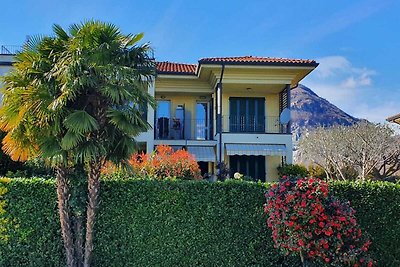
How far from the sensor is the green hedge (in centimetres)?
1302

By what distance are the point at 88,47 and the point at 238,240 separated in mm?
7595

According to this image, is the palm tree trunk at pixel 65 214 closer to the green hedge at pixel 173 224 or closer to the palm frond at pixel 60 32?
the green hedge at pixel 173 224

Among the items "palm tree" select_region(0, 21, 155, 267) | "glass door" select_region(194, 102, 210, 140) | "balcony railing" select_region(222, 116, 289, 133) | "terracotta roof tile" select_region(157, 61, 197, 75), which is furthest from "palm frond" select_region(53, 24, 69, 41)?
"glass door" select_region(194, 102, 210, 140)

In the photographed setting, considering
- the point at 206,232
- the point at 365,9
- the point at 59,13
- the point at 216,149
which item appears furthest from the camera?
the point at 216,149

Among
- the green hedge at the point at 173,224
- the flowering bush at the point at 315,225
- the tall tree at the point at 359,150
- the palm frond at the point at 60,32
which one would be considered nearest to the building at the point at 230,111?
the tall tree at the point at 359,150

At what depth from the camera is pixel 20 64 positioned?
1287 cm

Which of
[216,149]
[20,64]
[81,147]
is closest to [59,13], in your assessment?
[20,64]

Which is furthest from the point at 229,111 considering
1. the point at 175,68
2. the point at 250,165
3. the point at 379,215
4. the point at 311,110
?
the point at 311,110

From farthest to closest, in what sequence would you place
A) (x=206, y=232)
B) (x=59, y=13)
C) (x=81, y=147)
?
1. (x=59, y=13)
2. (x=206, y=232)
3. (x=81, y=147)

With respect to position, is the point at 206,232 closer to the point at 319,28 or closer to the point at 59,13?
the point at 59,13

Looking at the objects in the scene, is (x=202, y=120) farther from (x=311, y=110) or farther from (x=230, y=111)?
(x=311, y=110)

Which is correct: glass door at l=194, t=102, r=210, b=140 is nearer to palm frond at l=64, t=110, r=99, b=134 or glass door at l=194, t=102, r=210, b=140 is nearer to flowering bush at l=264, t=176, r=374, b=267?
palm frond at l=64, t=110, r=99, b=134

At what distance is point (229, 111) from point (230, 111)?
0.15m

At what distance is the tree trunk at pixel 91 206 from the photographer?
12.6m
